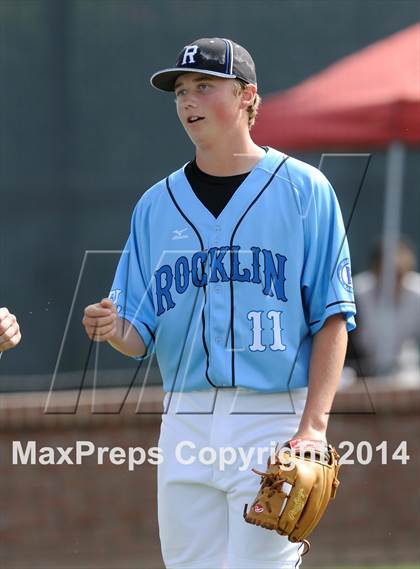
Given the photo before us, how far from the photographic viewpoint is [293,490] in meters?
3.26

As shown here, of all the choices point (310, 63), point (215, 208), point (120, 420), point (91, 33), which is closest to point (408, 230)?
point (310, 63)

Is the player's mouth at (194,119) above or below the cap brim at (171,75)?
below

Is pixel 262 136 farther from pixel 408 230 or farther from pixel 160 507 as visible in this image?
pixel 160 507

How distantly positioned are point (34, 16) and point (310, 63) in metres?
1.98

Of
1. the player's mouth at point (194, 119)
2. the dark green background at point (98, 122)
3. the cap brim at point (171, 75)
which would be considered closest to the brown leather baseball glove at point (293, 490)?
the player's mouth at point (194, 119)

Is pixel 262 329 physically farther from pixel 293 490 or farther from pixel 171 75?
pixel 171 75

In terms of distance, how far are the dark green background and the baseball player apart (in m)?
4.80

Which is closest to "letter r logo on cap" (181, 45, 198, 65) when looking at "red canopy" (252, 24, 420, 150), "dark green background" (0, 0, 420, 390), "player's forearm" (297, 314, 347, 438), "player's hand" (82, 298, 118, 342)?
"player's hand" (82, 298, 118, 342)

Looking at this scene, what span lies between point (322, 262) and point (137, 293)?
56 cm

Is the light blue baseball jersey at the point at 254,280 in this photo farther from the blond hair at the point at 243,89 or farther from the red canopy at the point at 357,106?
the red canopy at the point at 357,106

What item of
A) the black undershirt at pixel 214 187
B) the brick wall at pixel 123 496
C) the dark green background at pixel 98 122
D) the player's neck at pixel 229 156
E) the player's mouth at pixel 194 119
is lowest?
the brick wall at pixel 123 496

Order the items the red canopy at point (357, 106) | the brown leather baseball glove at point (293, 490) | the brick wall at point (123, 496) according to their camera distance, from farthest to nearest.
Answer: the red canopy at point (357, 106)
the brick wall at point (123, 496)
the brown leather baseball glove at point (293, 490)

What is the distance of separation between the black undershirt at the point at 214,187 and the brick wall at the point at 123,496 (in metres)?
2.50

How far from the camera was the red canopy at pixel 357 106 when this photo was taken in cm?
716
